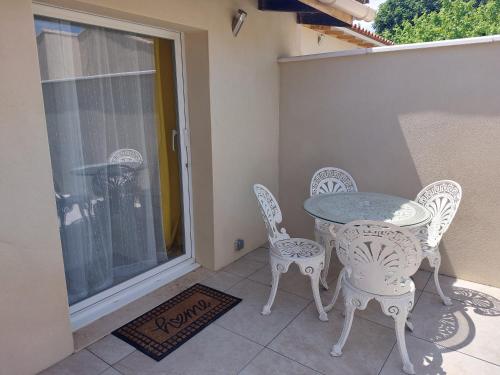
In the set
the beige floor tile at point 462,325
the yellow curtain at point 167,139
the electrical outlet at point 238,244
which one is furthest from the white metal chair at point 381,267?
the yellow curtain at point 167,139

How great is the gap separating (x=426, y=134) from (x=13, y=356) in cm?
398

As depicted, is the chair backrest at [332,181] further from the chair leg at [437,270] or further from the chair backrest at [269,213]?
the chair leg at [437,270]

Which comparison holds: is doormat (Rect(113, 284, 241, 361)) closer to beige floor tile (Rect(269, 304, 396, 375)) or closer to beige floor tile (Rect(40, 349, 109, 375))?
beige floor tile (Rect(40, 349, 109, 375))

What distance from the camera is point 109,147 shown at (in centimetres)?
316

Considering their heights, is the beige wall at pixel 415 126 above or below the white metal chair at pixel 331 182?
above

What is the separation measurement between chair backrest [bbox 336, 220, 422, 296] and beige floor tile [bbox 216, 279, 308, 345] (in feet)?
2.81

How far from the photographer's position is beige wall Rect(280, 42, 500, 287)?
341cm

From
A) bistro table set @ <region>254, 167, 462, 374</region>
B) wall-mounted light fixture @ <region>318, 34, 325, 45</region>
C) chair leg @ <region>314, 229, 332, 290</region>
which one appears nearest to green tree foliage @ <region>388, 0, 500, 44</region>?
wall-mounted light fixture @ <region>318, 34, 325, 45</region>

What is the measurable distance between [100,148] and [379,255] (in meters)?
2.39

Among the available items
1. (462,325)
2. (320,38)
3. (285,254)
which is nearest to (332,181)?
(285,254)

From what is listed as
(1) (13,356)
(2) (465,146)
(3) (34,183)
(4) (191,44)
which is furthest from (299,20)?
(1) (13,356)

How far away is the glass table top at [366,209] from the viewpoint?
114 inches

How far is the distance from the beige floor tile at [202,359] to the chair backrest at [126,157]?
162 cm

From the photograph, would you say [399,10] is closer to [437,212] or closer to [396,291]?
[437,212]
